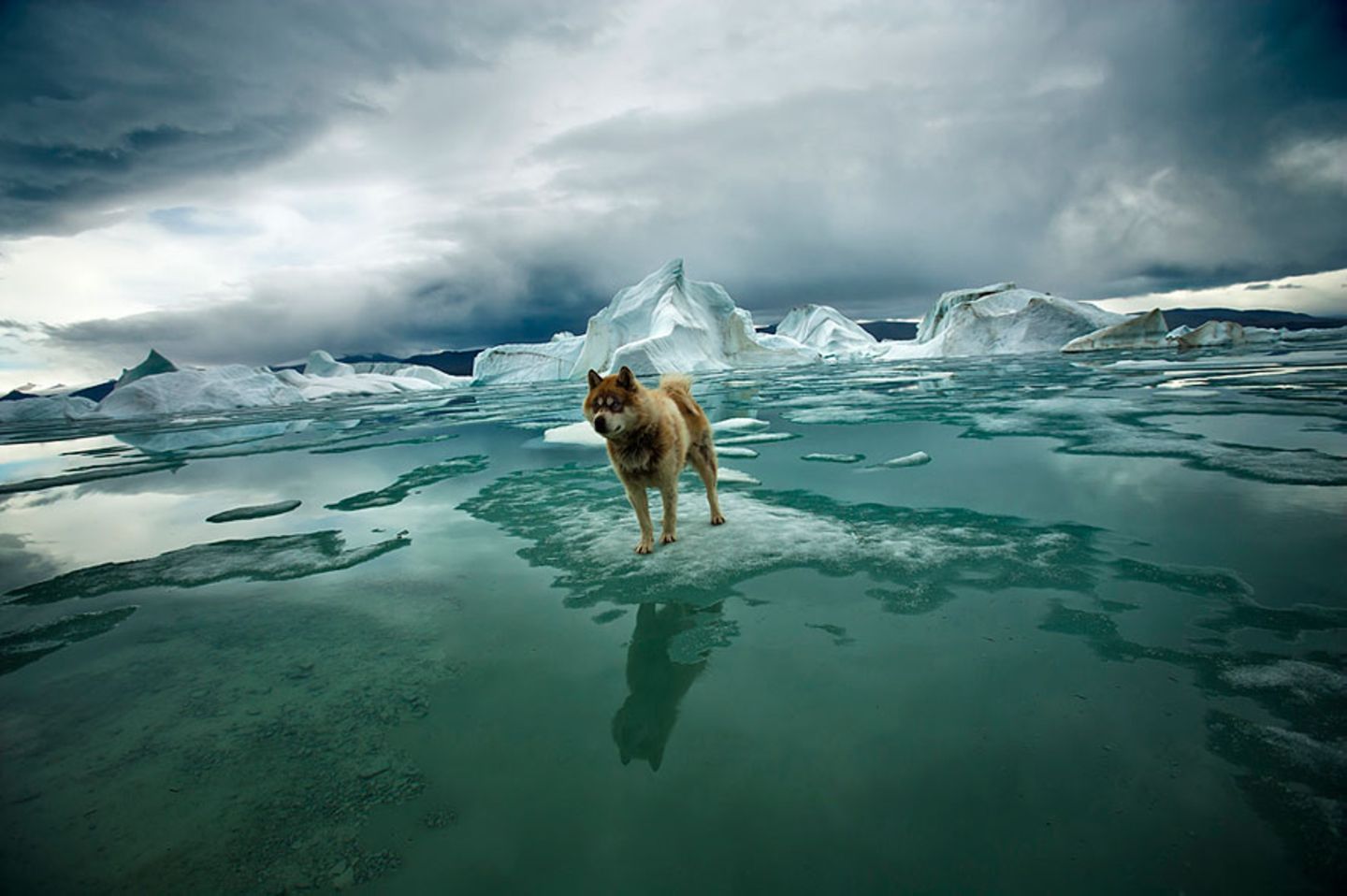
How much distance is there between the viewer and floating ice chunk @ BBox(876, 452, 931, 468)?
20.0 ft

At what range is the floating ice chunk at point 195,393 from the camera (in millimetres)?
28734

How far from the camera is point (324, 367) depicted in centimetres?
5688

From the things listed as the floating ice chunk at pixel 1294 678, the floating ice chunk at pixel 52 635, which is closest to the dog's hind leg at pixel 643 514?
the floating ice chunk at pixel 1294 678

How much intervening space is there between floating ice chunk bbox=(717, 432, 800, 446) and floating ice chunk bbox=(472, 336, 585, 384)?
139 ft

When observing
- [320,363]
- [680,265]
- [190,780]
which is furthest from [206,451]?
[320,363]

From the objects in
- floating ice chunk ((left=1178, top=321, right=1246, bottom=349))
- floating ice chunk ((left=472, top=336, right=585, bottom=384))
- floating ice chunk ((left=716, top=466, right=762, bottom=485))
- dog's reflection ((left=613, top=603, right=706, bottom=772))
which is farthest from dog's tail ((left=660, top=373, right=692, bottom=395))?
floating ice chunk ((left=472, top=336, right=585, bottom=384))

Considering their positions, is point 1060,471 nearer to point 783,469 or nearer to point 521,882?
point 783,469

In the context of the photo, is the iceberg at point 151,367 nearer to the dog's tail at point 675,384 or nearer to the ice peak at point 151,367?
the ice peak at point 151,367

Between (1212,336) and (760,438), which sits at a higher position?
(1212,336)

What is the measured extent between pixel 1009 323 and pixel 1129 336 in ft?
23.2

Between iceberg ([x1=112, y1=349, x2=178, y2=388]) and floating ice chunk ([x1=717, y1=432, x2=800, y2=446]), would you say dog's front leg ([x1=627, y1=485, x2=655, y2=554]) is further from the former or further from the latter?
iceberg ([x1=112, y1=349, x2=178, y2=388])

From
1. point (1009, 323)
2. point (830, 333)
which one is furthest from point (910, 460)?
point (830, 333)

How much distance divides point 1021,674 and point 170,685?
3612mm

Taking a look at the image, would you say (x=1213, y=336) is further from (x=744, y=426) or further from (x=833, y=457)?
(x=833, y=457)
